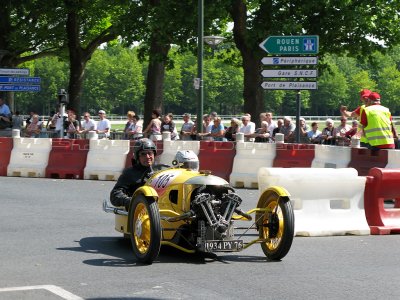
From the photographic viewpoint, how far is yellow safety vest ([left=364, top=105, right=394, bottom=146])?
1625cm

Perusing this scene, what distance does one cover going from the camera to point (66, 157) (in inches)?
854

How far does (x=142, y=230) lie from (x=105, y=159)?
11.8 metres

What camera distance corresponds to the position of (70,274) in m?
8.80

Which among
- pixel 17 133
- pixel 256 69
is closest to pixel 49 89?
pixel 256 69

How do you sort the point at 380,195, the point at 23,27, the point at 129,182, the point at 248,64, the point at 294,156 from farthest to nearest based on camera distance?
the point at 23,27 → the point at 248,64 → the point at 294,156 → the point at 380,195 → the point at 129,182

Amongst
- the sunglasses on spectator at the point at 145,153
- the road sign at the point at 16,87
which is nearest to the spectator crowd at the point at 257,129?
the road sign at the point at 16,87

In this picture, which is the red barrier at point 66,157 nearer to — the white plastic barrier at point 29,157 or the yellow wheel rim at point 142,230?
the white plastic barrier at point 29,157

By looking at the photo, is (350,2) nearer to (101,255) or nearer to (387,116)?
(387,116)

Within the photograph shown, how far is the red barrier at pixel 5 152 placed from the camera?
22.1 meters

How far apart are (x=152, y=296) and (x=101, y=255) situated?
247cm

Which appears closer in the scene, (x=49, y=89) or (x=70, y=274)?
(x=70, y=274)

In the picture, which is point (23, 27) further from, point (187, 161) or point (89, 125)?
point (187, 161)

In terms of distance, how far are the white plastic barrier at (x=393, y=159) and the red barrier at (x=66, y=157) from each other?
7927 millimetres

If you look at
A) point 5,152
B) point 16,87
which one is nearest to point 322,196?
point 5,152
